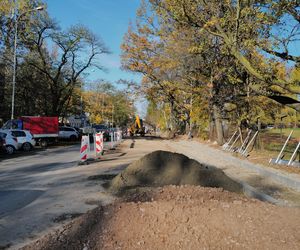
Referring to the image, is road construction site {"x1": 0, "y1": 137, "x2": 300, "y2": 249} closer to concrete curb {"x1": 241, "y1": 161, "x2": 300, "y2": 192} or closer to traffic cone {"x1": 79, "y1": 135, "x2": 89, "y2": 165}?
concrete curb {"x1": 241, "y1": 161, "x2": 300, "y2": 192}

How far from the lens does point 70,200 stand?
27.8 feet

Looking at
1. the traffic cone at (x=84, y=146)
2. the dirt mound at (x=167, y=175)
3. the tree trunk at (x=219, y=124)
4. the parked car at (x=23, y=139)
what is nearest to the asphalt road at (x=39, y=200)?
the dirt mound at (x=167, y=175)

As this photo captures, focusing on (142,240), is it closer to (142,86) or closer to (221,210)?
(221,210)

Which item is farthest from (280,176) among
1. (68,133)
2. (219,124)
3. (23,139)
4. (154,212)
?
(68,133)

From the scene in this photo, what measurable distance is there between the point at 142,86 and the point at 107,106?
67.5m

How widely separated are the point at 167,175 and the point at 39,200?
336 centimetres

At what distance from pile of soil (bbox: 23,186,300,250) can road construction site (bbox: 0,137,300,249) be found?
1 centimetres

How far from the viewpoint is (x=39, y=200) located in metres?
8.51

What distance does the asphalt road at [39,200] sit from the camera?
6.16 metres

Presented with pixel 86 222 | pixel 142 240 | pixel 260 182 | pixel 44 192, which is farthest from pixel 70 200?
pixel 260 182

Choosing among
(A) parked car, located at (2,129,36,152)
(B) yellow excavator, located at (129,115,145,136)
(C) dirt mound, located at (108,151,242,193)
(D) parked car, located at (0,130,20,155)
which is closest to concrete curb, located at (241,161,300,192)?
(C) dirt mound, located at (108,151,242,193)

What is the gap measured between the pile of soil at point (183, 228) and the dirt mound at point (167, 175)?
3.44 m

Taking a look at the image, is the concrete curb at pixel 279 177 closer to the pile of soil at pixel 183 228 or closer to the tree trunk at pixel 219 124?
the pile of soil at pixel 183 228

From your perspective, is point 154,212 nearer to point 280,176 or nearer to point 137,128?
point 280,176
